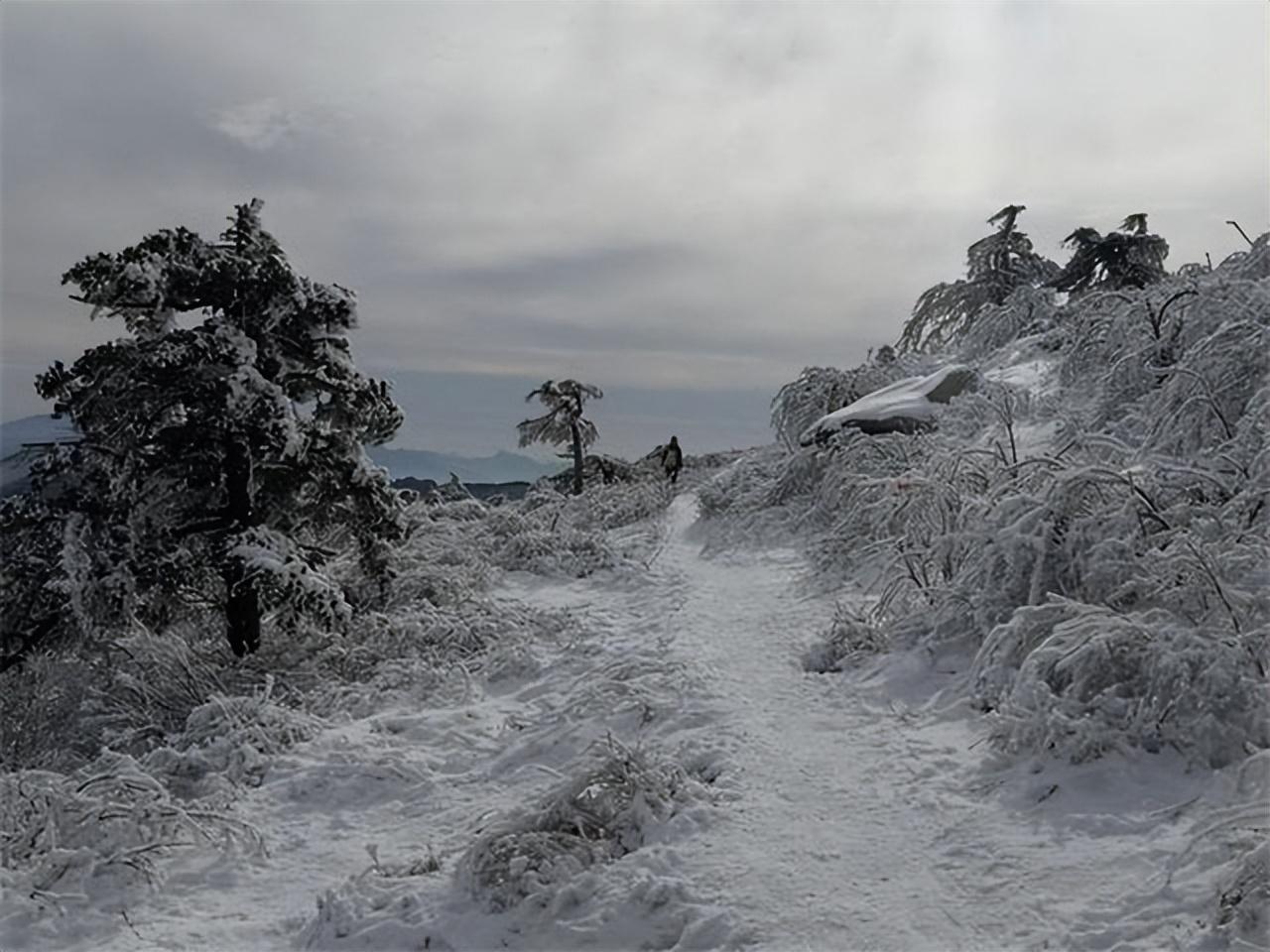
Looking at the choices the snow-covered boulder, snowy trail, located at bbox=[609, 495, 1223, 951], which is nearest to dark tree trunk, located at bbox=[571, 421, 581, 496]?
the snow-covered boulder

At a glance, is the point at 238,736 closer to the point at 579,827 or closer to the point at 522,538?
the point at 579,827

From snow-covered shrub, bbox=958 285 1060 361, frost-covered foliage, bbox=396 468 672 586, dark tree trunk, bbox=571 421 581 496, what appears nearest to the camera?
frost-covered foliage, bbox=396 468 672 586

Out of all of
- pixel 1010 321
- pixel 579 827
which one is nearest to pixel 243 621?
pixel 579 827

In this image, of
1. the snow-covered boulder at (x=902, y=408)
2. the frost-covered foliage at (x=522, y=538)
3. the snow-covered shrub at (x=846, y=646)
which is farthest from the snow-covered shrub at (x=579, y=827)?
the snow-covered boulder at (x=902, y=408)

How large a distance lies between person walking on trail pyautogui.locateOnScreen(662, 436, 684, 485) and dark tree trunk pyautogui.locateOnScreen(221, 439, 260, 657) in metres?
13.1

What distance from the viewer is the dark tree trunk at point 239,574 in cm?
869

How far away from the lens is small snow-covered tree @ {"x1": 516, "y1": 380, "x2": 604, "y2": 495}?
24.1m

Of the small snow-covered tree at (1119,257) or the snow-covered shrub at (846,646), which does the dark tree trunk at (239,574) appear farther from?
the small snow-covered tree at (1119,257)

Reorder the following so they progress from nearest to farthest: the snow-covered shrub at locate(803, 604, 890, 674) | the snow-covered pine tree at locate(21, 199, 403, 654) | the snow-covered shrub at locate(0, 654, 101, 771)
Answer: the snow-covered shrub at locate(803, 604, 890, 674)
the snow-covered shrub at locate(0, 654, 101, 771)
the snow-covered pine tree at locate(21, 199, 403, 654)

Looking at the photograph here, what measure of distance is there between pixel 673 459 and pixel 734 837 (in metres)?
17.5

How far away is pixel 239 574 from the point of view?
28.6 ft

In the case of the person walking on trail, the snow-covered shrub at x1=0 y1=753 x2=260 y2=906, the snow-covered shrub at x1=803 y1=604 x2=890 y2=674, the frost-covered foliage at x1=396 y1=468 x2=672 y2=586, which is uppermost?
the person walking on trail

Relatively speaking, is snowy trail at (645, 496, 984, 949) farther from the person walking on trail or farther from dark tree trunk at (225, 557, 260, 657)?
the person walking on trail

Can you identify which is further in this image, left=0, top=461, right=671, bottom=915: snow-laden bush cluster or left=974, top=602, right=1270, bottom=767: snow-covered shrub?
left=0, top=461, right=671, bottom=915: snow-laden bush cluster
